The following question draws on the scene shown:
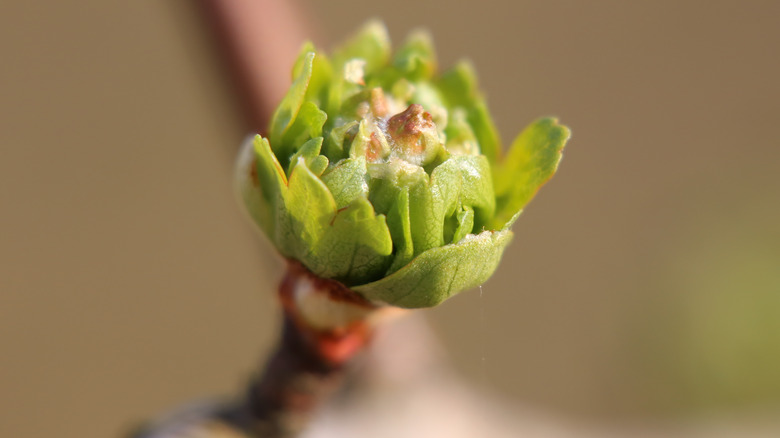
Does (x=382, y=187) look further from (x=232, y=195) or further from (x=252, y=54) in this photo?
(x=232, y=195)

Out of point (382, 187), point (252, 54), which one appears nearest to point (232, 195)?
point (252, 54)

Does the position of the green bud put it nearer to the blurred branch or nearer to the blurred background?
the blurred branch

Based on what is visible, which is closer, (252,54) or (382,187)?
(382,187)

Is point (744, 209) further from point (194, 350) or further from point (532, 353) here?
point (194, 350)

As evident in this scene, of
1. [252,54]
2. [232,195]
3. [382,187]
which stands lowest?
[382,187]

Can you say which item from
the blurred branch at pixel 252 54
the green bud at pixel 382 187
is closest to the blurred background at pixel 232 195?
the blurred branch at pixel 252 54

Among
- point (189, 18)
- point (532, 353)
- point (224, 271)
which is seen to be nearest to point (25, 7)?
point (224, 271)
